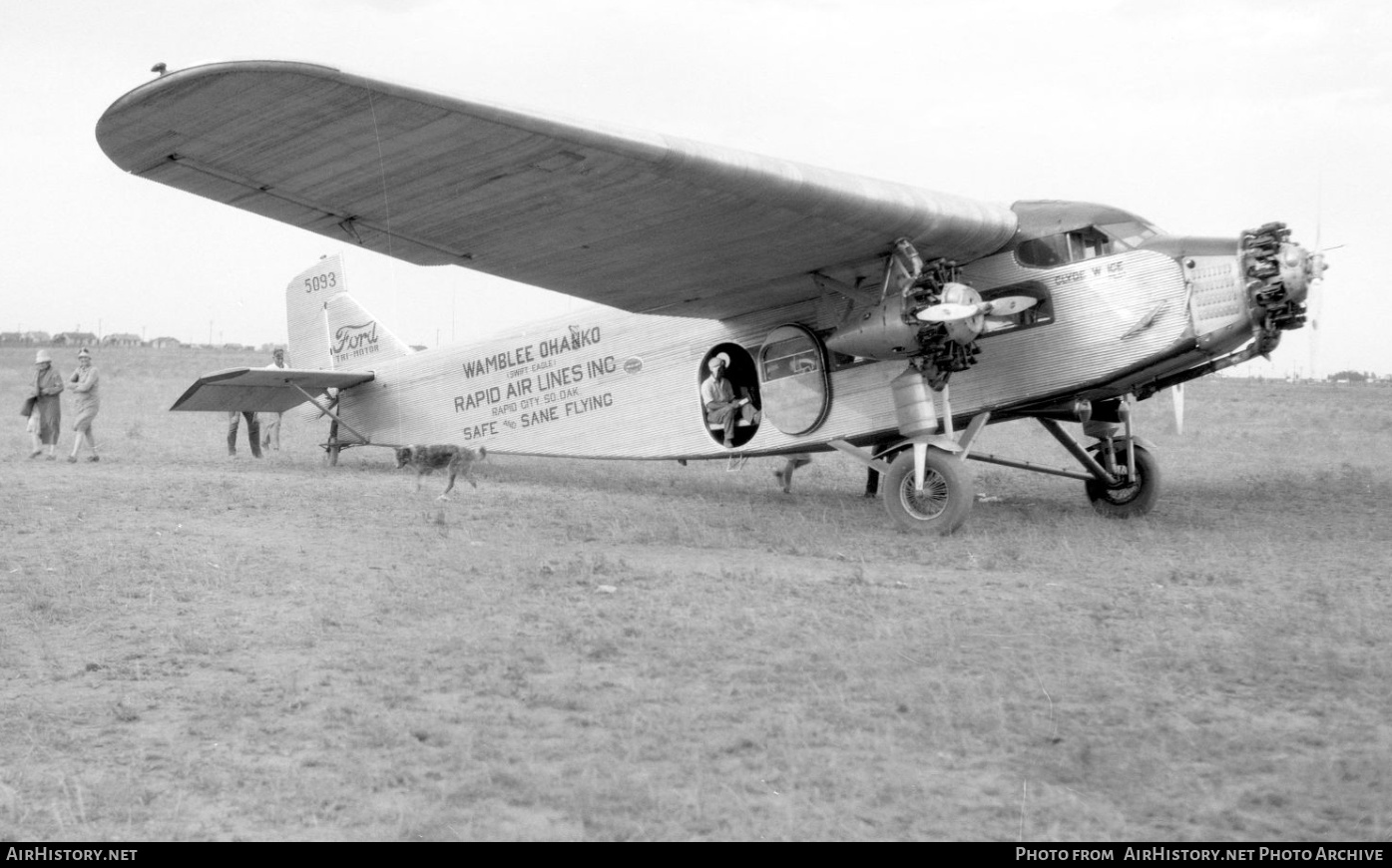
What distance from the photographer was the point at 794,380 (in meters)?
13.0

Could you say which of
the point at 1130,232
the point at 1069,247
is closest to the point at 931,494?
the point at 1069,247

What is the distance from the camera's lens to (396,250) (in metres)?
10.7

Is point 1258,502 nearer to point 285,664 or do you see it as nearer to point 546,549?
point 546,549

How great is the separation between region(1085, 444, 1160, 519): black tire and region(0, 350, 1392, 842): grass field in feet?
1.67

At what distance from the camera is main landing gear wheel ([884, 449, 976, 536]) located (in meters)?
10.9

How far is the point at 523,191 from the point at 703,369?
16.1 ft

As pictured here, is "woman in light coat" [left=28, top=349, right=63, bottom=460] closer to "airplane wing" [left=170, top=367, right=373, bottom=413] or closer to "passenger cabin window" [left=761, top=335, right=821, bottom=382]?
"airplane wing" [left=170, top=367, right=373, bottom=413]

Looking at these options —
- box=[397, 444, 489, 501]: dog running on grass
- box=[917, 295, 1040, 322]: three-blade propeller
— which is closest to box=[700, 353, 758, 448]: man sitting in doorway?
box=[397, 444, 489, 501]: dog running on grass

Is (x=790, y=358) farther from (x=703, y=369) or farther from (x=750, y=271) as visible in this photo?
(x=750, y=271)

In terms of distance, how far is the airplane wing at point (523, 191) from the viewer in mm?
7473

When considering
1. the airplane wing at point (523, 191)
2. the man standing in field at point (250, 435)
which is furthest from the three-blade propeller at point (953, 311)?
the man standing in field at point (250, 435)

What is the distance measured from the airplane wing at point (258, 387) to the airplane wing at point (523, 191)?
6.61m

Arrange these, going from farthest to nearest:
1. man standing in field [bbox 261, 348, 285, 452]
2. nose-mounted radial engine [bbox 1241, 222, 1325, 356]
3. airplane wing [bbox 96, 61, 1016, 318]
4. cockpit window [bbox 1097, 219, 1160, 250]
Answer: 1. man standing in field [bbox 261, 348, 285, 452]
2. cockpit window [bbox 1097, 219, 1160, 250]
3. nose-mounted radial engine [bbox 1241, 222, 1325, 356]
4. airplane wing [bbox 96, 61, 1016, 318]

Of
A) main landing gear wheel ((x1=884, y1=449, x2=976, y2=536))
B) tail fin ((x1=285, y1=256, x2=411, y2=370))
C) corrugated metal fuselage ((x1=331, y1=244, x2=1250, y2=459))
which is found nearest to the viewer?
main landing gear wheel ((x1=884, y1=449, x2=976, y2=536))
